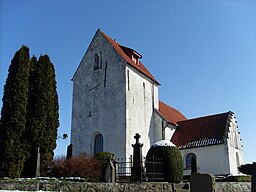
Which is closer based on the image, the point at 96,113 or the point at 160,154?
the point at 160,154

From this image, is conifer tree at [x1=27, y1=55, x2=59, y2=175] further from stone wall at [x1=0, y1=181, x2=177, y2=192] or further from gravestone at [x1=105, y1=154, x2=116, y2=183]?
stone wall at [x1=0, y1=181, x2=177, y2=192]

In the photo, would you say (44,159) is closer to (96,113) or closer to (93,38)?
(96,113)

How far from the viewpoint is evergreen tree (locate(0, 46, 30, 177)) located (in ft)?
58.0

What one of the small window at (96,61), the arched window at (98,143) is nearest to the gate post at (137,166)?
the arched window at (98,143)

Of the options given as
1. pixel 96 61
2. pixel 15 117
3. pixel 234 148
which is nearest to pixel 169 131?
pixel 234 148

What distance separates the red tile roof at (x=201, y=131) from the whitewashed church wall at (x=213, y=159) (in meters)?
0.46

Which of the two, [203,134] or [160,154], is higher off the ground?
[203,134]

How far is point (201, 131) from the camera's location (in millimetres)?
28031

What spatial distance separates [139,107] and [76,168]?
922cm

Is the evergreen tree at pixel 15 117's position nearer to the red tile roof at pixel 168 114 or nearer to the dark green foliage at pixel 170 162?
the dark green foliage at pixel 170 162

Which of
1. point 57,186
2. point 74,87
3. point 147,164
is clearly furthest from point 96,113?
point 57,186

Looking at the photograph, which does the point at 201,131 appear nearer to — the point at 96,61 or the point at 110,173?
the point at 96,61

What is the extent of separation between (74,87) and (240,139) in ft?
56.6

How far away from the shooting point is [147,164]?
53.7 feet
